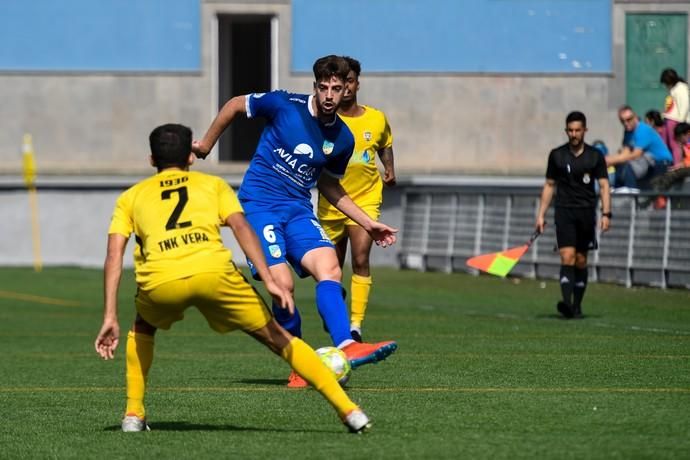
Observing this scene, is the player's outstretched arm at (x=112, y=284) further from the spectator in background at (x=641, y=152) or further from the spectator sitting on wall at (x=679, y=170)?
the spectator in background at (x=641, y=152)

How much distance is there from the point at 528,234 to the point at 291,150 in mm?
14523

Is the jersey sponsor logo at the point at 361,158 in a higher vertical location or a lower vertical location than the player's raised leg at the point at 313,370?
higher

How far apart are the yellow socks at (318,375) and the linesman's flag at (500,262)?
11.1 meters

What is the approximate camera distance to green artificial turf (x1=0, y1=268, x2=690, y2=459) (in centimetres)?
875

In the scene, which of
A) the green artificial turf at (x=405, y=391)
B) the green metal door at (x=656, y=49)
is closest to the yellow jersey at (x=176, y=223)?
the green artificial turf at (x=405, y=391)

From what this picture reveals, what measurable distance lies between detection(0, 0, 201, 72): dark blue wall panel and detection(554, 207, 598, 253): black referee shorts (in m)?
15.7

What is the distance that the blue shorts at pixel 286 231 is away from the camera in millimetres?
11523

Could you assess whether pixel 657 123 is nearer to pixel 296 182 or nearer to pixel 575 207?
pixel 575 207

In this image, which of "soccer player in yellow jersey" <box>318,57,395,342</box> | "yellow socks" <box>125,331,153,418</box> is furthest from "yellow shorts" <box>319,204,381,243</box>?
"yellow socks" <box>125,331,153,418</box>

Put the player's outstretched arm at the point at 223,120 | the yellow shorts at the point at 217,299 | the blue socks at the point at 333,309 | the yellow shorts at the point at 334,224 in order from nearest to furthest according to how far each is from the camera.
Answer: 1. the yellow shorts at the point at 217,299
2. the blue socks at the point at 333,309
3. the player's outstretched arm at the point at 223,120
4. the yellow shorts at the point at 334,224

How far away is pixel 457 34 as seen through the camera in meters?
32.9

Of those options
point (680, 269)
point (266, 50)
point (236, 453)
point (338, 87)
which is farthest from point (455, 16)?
point (236, 453)

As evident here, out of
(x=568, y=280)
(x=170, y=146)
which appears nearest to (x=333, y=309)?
(x=170, y=146)

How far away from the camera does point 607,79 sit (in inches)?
1298
